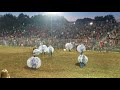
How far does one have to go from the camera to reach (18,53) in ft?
49.4

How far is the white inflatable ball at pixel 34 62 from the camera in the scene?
14.9 m

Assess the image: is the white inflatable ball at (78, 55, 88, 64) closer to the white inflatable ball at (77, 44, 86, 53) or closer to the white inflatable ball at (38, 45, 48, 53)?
the white inflatable ball at (77, 44, 86, 53)

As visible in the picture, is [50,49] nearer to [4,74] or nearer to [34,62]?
[34,62]

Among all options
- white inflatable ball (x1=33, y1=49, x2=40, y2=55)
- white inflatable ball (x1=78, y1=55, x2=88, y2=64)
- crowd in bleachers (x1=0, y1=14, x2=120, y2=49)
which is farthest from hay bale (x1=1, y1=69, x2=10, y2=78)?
white inflatable ball (x1=78, y1=55, x2=88, y2=64)

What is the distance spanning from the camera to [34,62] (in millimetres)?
14906

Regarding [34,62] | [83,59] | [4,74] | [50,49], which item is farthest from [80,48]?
[4,74]

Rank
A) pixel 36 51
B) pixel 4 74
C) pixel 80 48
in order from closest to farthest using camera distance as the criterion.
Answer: pixel 4 74
pixel 36 51
pixel 80 48

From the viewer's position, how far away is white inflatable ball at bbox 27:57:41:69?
14891mm

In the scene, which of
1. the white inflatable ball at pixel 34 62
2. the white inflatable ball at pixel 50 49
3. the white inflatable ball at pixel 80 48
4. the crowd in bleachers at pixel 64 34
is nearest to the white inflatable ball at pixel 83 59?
the white inflatable ball at pixel 80 48

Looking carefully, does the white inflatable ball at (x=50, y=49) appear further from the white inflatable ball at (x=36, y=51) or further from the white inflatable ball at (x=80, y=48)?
the white inflatable ball at (x=80, y=48)

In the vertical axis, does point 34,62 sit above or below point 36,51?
below
